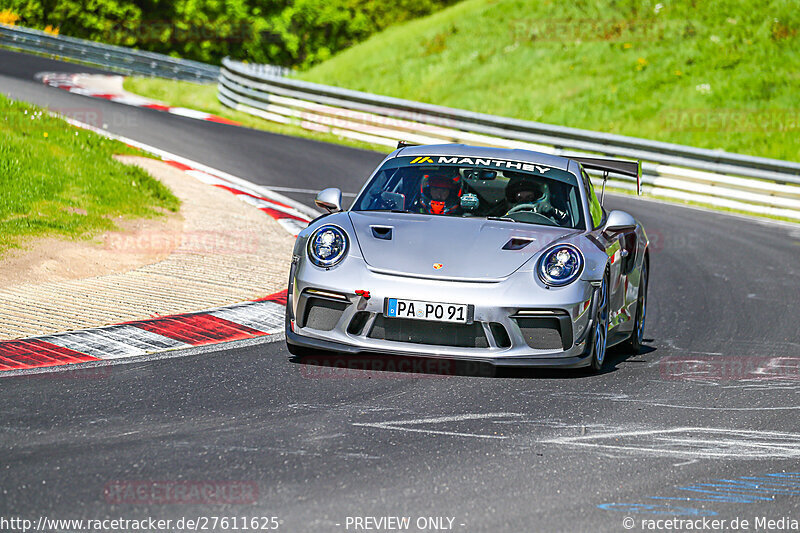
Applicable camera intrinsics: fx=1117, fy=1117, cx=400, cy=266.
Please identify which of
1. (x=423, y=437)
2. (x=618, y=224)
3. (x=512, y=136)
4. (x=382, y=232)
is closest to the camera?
(x=423, y=437)

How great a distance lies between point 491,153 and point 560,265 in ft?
5.51

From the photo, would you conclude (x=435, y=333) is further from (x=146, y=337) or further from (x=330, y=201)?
(x=146, y=337)

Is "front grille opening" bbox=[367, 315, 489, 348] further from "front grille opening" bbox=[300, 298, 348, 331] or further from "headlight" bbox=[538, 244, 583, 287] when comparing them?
"headlight" bbox=[538, 244, 583, 287]

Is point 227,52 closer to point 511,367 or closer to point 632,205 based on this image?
point 632,205

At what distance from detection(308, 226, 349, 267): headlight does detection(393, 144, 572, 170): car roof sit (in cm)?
145

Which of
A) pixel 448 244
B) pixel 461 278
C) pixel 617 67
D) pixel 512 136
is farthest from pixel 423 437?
pixel 617 67

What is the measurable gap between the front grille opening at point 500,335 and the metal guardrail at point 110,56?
28469mm

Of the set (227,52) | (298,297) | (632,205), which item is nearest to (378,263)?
(298,297)

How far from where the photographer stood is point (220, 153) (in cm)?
1884

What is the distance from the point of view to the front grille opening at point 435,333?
6250 millimetres

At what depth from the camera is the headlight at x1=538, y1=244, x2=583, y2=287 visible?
6.45 metres

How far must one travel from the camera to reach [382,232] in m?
6.80

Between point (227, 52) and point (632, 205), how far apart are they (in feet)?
158

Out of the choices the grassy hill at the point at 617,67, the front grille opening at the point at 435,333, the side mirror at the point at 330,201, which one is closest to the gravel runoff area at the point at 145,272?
the side mirror at the point at 330,201
